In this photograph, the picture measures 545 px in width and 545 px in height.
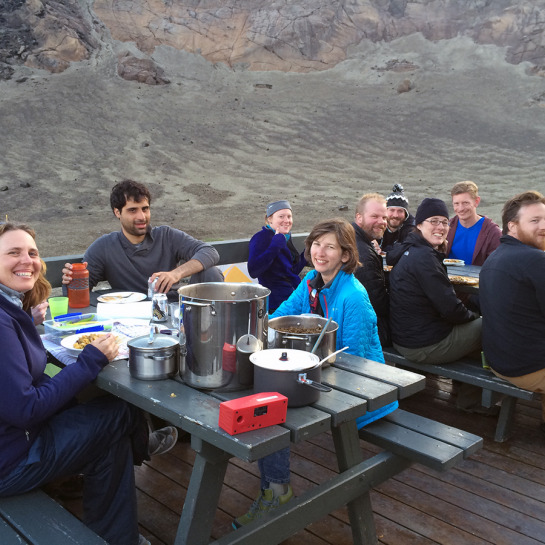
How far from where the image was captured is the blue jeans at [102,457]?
2014 millimetres

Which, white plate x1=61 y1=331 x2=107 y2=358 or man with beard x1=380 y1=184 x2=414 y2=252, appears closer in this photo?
white plate x1=61 y1=331 x2=107 y2=358

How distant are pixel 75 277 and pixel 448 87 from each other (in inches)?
1317

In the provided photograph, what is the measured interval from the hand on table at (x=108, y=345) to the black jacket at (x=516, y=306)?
208cm

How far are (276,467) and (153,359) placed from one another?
86 centimetres

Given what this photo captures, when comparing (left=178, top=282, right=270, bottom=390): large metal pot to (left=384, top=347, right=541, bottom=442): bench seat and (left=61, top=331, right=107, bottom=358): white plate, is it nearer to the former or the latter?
(left=61, top=331, right=107, bottom=358): white plate

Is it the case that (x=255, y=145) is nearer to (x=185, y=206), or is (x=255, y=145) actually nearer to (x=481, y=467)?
(x=185, y=206)

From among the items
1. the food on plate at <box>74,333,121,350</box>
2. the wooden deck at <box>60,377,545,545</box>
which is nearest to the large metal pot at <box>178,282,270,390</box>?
the food on plate at <box>74,333,121,350</box>

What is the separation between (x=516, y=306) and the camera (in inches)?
119

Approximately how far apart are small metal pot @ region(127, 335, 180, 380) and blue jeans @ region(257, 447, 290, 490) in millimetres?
735

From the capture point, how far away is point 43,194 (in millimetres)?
19938

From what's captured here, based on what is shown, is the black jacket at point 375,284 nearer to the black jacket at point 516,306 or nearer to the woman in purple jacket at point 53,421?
the black jacket at point 516,306

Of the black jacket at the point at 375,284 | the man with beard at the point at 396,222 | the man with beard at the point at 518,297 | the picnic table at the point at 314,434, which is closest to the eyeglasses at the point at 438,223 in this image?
the man with beard at the point at 518,297

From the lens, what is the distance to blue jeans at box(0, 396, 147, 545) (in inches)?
79.3

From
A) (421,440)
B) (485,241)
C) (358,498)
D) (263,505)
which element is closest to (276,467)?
(263,505)
